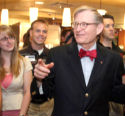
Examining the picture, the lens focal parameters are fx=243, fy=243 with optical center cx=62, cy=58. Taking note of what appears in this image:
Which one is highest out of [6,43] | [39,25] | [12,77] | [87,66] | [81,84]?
[39,25]

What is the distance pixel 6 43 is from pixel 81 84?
1.23 metres

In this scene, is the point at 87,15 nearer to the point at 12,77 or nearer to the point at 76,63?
the point at 76,63

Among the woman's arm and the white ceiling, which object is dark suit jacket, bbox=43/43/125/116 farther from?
the white ceiling

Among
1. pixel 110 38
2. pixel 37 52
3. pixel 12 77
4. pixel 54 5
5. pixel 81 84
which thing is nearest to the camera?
pixel 81 84

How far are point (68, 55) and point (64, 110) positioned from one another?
0.43m

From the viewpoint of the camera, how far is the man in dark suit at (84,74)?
1836 millimetres

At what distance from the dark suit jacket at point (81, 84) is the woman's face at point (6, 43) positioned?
90cm

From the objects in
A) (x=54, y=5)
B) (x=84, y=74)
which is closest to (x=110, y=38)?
(x=84, y=74)

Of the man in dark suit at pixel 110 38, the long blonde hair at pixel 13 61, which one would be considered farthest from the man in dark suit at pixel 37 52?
the man in dark suit at pixel 110 38

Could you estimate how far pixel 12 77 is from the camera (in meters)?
2.60

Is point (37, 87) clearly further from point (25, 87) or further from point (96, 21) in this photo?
point (25, 87)

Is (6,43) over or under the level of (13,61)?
over

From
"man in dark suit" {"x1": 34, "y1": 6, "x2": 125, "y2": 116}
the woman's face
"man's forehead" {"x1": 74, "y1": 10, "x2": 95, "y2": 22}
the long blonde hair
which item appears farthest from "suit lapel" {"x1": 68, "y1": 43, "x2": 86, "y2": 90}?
the woman's face

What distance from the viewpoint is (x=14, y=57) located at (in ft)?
8.89
